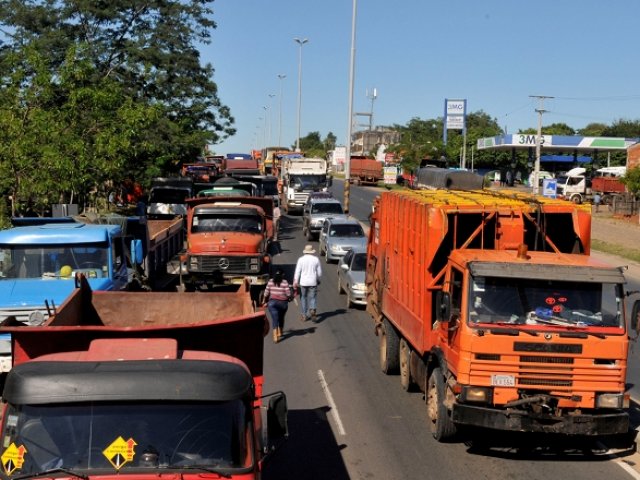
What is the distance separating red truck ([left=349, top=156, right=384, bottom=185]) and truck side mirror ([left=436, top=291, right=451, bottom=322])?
2835 inches

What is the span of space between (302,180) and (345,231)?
20.0 m

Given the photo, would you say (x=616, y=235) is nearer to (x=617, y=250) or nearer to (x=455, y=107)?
(x=617, y=250)

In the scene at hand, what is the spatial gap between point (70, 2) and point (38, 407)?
3346 centimetres

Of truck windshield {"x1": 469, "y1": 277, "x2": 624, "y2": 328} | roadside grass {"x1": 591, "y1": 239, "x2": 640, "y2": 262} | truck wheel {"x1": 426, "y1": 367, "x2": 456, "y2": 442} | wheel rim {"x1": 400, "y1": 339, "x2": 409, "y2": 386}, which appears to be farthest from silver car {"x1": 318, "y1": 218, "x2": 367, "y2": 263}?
truck windshield {"x1": 469, "y1": 277, "x2": 624, "y2": 328}

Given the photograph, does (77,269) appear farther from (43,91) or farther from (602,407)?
(43,91)

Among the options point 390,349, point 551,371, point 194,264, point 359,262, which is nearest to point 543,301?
point 551,371

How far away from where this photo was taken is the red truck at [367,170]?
82.4 m

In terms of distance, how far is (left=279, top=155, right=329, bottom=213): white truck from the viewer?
157 ft

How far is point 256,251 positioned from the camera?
2105 cm

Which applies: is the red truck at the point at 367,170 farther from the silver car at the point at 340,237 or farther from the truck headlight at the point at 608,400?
the truck headlight at the point at 608,400

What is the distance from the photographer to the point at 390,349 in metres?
13.4

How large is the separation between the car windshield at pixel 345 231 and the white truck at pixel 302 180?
18.7 meters

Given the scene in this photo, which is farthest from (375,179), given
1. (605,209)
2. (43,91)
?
(43,91)

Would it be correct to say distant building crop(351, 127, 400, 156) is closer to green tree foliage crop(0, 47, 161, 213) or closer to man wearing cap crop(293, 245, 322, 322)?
green tree foliage crop(0, 47, 161, 213)
